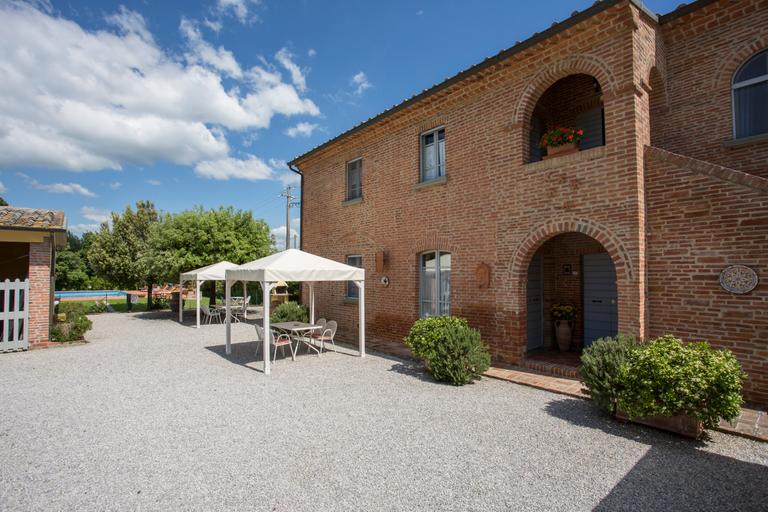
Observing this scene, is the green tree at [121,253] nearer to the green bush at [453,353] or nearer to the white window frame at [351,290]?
the white window frame at [351,290]

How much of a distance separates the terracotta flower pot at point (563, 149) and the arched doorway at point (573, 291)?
2257mm

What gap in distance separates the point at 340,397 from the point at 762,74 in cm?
878

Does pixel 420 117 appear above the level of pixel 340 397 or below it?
above

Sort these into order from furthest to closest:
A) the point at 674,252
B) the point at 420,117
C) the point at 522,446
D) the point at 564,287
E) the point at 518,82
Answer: the point at 420,117 → the point at 564,287 → the point at 518,82 → the point at 674,252 → the point at 522,446

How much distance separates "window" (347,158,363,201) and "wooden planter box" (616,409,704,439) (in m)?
9.44

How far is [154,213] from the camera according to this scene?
2462 cm

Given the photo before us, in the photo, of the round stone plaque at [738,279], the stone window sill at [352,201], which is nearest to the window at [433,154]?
the stone window sill at [352,201]

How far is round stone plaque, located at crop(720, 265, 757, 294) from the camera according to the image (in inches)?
217

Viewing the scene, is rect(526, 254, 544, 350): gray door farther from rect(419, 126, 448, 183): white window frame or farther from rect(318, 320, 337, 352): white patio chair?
rect(318, 320, 337, 352): white patio chair

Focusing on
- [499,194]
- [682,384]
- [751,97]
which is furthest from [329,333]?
[751,97]

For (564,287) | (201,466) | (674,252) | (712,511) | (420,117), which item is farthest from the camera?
(420,117)

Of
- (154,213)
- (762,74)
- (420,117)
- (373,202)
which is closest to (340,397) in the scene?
(373,202)

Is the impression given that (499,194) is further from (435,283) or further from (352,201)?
(352,201)

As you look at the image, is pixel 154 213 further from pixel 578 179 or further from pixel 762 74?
pixel 762 74
